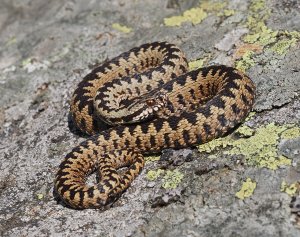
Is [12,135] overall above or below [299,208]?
below

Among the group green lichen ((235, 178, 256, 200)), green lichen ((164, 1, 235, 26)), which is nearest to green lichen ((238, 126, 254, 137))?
green lichen ((235, 178, 256, 200))

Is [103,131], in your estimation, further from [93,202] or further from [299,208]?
[299,208]

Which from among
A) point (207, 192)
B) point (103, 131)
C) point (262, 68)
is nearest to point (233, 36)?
point (262, 68)

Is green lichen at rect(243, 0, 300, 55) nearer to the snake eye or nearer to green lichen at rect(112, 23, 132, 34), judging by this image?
the snake eye

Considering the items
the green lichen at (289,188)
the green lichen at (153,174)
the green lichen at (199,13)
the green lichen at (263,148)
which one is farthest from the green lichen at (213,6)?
the green lichen at (289,188)

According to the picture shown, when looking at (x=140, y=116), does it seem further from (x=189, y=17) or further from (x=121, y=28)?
(x=121, y=28)

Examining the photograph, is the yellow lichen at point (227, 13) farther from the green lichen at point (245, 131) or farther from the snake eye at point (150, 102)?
the green lichen at point (245, 131)
